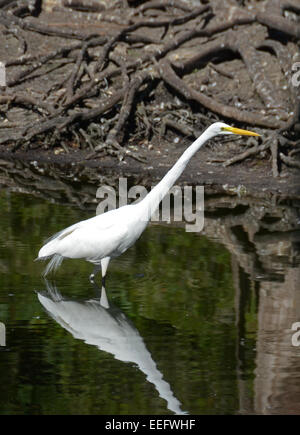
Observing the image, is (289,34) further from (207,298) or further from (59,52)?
(207,298)

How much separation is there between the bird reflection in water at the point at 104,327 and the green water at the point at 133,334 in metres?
0.01

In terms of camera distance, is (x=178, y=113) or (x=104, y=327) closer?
(x=104, y=327)

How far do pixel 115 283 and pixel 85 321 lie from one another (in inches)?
36.6

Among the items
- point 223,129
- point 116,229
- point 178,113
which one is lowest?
point 116,229

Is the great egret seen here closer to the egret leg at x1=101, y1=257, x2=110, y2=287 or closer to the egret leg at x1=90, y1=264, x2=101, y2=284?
the egret leg at x1=101, y1=257, x2=110, y2=287

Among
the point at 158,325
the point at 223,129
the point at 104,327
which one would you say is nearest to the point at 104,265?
the point at 104,327

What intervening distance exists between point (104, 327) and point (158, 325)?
436mm

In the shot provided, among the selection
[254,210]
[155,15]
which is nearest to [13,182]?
[254,210]

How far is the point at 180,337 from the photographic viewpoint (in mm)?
6734

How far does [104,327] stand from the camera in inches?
276

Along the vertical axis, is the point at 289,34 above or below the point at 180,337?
above

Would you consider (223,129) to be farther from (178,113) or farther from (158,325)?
(178,113)

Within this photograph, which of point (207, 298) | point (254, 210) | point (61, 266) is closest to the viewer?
point (207, 298)

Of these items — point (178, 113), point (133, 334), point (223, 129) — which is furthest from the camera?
point (178, 113)
